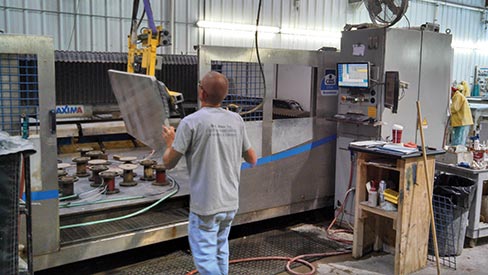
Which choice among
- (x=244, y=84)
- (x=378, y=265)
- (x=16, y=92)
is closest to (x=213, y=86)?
(x=16, y=92)

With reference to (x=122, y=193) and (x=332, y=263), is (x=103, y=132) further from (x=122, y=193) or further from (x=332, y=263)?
(x=332, y=263)

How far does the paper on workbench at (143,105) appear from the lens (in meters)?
2.75

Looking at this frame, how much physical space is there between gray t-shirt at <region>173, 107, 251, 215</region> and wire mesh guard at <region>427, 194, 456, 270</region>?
187 cm

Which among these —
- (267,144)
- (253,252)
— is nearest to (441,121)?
(267,144)

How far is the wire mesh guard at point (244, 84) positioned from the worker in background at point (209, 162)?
56.9 inches

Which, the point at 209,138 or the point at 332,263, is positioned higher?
the point at 209,138

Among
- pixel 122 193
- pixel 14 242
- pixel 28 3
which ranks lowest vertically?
pixel 122 193

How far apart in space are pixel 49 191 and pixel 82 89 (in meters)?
2.11

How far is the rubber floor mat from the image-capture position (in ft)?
10.4

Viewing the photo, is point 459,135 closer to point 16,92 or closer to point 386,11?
point 386,11

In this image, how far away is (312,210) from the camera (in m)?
4.39

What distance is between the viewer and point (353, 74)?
12.3 ft

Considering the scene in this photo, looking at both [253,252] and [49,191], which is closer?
[49,191]

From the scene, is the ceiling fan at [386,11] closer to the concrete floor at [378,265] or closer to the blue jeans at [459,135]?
the concrete floor at [378,265]
